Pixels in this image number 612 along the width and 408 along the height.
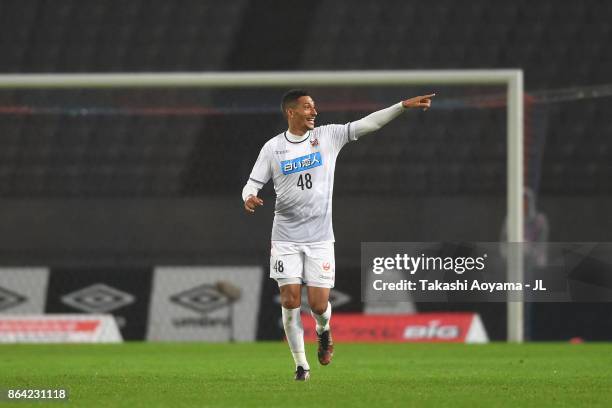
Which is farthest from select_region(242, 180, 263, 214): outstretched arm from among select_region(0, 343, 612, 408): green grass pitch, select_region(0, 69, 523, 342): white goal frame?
select_region(0, 69, 523, 342): white goal frame

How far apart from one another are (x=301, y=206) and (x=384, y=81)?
5266mm

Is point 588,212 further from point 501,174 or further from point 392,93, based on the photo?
point 392,93

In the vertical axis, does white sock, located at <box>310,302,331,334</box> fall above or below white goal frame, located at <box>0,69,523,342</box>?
below

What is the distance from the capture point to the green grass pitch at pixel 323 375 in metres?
6.10

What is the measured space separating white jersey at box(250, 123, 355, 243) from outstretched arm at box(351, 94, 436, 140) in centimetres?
8

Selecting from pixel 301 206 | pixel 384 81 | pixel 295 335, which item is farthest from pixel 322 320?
pixel 384 81

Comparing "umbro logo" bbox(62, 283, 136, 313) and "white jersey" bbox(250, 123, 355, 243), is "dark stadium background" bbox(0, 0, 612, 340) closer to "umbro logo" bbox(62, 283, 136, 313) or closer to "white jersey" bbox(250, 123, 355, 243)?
"umbro logo" bbox(62, 283, 136, 313)

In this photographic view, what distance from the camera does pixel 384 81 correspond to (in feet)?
40.7

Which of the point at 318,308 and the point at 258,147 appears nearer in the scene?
the point at 318,308

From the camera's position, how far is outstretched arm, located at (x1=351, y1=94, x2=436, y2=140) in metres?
7.04

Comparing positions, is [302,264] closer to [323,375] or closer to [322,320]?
[322,320]

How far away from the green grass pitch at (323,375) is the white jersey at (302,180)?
32.2 inches

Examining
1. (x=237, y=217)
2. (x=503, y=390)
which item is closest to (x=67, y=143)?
(x=237, y=217)

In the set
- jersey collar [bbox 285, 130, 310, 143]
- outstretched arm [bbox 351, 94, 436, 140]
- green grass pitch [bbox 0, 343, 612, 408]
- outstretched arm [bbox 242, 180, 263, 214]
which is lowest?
green grass pitch [bbox 0, 343, 612, 408]
